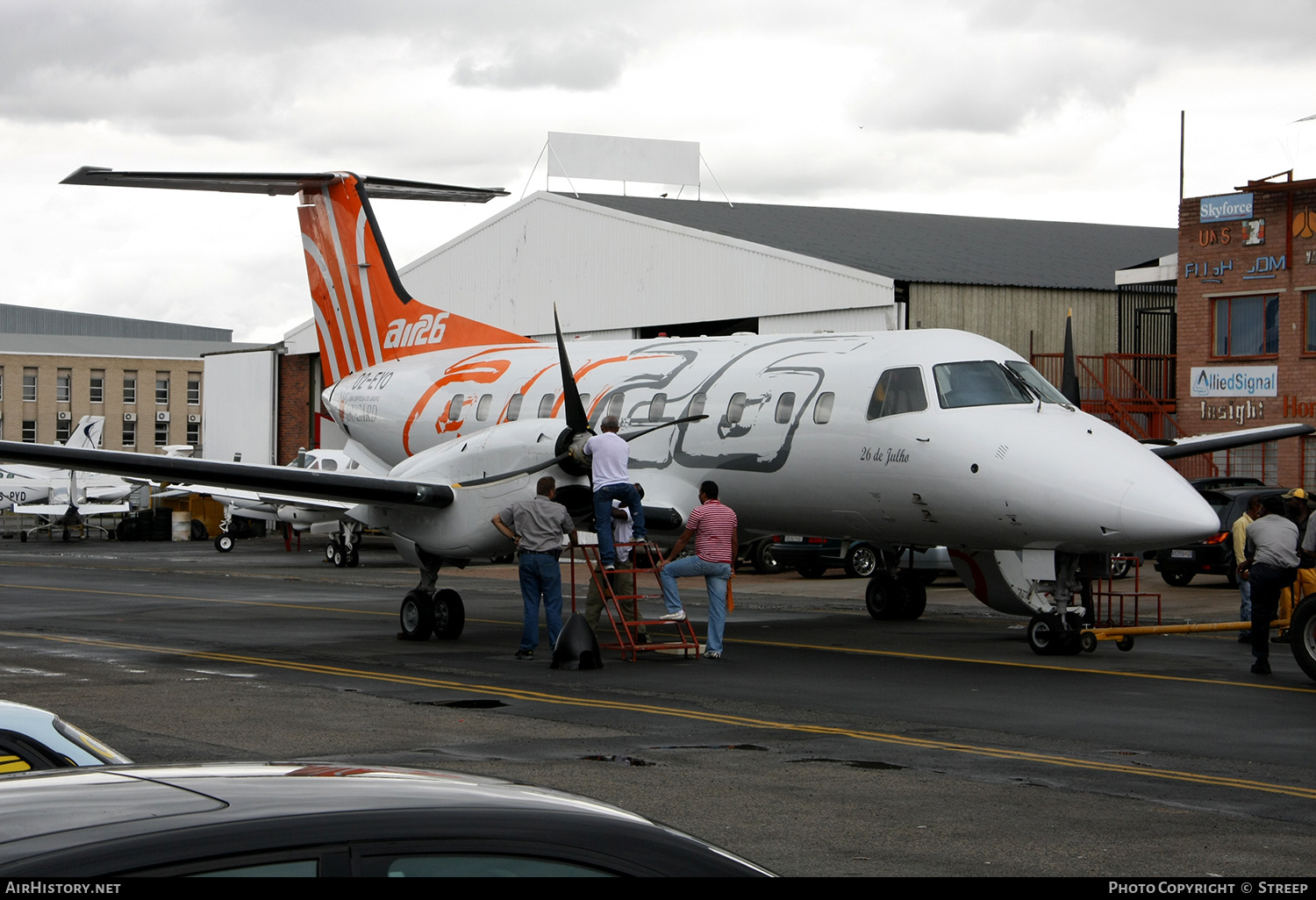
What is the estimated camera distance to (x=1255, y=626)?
14367 mm


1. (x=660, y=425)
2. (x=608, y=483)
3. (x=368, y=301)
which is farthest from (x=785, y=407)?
(x=368, y=301)

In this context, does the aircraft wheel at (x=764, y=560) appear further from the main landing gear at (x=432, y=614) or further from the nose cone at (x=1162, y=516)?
the nose cone at (x=1162, y=516)

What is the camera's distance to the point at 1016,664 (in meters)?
15.1

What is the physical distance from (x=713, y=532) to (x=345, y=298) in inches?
425

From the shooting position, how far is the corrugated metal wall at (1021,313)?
1329 inches

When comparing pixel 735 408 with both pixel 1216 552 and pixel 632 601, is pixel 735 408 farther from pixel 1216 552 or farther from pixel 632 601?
pixel 1216 552

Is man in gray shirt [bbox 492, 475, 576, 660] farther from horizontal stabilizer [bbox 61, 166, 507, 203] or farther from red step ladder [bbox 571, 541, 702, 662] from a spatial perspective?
horizontal stabilizer [bbox 61, 166, 507, 203]

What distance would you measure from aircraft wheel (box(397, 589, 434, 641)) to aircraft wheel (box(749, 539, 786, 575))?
1425 centimetres

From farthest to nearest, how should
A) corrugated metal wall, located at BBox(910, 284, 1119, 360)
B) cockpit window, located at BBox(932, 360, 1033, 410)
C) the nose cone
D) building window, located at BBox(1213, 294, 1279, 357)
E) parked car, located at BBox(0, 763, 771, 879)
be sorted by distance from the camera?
corrugated metal wall, located at BBox(910, 284, 1119, 360)
building window, located at BBox(1213, 294, 1279, 357)
cockpit window, located at BBox(932, 360, 1033, 410)
the nose cone
parked car, located at BBox(0, 763, 771, 879)

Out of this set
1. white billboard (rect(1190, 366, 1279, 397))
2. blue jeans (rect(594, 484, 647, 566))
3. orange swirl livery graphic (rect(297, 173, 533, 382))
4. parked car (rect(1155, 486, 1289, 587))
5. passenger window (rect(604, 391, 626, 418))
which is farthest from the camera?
white billboard (rect(1190, 366, 1279, 397))

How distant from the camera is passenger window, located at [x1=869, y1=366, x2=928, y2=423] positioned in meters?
15.4

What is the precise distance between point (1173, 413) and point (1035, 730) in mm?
27287

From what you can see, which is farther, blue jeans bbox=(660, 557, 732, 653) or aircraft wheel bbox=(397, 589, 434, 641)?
aircraft wheel bbox=(397, 589, 434, 641)

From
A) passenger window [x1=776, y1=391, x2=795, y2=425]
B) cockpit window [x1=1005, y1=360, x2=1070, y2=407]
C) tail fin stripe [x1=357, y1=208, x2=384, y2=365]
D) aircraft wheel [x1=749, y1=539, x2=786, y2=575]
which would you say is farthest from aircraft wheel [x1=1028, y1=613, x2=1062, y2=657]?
aircraft wheel [x1=749, y1=539, x2=786, y2=575]
